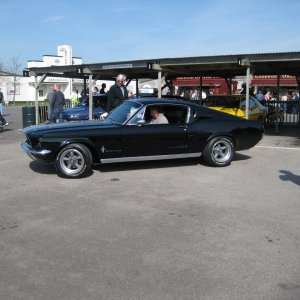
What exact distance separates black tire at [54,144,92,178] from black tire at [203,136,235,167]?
250cm

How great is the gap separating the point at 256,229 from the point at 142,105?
4068 millimetres

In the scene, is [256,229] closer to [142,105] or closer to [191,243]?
[191,243]

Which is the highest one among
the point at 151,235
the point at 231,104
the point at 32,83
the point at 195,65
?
the point at 32,83

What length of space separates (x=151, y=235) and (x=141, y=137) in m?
3.50

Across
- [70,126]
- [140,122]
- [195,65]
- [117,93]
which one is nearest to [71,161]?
[70,126]

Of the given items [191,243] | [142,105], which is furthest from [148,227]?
[142,105]

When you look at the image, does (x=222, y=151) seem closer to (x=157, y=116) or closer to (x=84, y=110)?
(x=157, y=116)

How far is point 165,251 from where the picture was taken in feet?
14.1

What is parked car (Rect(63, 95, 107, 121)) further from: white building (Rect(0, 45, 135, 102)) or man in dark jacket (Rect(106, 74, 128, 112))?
white building (Rect(0, 45, 135, 102))

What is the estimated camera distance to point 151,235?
4750mm

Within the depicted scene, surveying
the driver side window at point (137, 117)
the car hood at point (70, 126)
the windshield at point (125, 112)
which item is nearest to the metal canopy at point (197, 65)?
the windshield at point (125, 112)

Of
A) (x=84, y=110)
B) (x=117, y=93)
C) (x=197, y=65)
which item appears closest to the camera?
(x=117, y=93)

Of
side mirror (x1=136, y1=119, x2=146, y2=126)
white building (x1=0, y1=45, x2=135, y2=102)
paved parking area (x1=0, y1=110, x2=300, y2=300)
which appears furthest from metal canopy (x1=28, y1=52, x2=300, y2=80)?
white building (x1=0, y1=45, x2=135, y2=102)

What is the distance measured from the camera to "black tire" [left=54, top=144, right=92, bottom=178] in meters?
7.59
